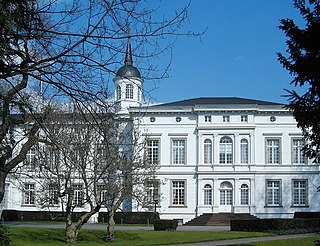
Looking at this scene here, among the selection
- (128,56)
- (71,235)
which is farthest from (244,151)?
(128,56)

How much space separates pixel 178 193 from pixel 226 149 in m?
5.44

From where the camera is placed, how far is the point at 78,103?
7199 millimetres

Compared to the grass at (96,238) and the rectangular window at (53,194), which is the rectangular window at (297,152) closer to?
the grass at (96,238)

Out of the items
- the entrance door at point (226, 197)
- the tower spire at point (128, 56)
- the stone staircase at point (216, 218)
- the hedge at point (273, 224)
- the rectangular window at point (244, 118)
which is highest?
the rectangular window at point (244, 118)

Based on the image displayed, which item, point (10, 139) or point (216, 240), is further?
point (216, 240)

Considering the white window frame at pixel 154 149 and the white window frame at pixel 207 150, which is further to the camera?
the white window frame at pixel 154 149

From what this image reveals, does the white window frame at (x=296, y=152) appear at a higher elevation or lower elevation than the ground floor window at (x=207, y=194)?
higher

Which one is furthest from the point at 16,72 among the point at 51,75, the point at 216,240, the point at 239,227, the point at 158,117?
the point at 158,117

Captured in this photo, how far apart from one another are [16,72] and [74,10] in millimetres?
1092

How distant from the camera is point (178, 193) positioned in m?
45.8

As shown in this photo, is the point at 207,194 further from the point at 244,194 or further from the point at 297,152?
the point at 297,152

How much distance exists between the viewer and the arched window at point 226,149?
45.4m

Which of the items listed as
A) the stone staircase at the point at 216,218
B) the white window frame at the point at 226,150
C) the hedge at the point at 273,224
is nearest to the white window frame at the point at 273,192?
the stone staircase at the point at 216,218

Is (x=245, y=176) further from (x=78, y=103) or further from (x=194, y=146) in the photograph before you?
(x=78, y=103)
